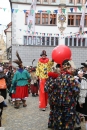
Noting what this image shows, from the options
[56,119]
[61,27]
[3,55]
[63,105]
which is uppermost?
[61,27]

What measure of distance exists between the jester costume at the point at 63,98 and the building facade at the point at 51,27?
22116mm

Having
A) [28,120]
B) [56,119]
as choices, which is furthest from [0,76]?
[56,119]

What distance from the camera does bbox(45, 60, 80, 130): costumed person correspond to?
5479 millimetres

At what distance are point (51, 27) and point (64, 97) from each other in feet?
76.8

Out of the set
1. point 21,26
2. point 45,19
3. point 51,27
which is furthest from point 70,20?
point 21,26

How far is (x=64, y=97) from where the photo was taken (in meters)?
5.51

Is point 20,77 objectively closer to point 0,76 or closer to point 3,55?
point 0,76

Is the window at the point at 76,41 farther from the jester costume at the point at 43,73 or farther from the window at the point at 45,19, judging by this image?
the jester costume at the point at 43,73

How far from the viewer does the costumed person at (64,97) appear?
5.48 meters

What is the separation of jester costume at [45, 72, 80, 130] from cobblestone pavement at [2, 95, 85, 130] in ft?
2.61

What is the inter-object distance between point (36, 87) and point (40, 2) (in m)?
16.8

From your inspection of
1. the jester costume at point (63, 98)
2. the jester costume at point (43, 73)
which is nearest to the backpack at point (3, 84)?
the jester costume at point (43, 73)

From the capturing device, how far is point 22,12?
2747 cm

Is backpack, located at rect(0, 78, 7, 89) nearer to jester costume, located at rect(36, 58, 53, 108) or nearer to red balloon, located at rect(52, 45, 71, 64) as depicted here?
jester costume, located at rect(36, 58, 53, 108)
